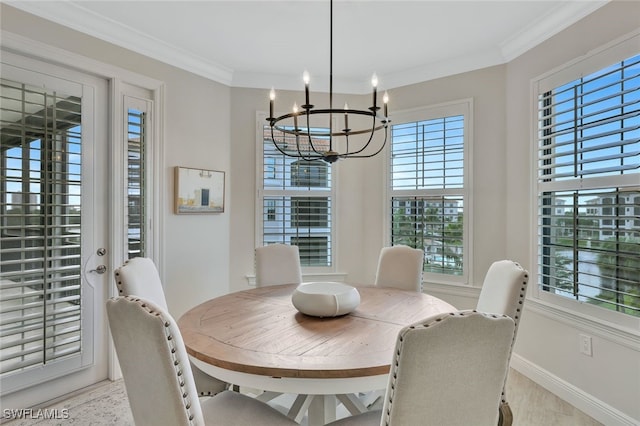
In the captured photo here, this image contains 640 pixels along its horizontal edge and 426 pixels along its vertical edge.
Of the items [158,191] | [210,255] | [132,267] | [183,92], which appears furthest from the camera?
[210,255]

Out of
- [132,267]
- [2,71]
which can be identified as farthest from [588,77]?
[2,71]

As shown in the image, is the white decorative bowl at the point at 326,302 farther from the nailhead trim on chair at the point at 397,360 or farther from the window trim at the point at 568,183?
the window trim at the point at 568,183

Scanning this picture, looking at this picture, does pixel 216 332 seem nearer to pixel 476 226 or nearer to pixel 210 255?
pixel 210 255

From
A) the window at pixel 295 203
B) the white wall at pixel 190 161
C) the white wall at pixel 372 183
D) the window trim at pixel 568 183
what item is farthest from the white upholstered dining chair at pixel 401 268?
the white wall at pixel 190 161

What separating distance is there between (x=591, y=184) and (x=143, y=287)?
280 cm

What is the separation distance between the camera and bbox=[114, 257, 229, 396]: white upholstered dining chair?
5.87 feet

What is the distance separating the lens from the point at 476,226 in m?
3.26

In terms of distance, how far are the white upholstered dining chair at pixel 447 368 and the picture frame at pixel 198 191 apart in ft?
8.73

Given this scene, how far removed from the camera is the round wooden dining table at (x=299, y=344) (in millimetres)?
1314

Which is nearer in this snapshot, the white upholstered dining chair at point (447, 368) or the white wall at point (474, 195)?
the white upholstered dining chair at point (447, 368)

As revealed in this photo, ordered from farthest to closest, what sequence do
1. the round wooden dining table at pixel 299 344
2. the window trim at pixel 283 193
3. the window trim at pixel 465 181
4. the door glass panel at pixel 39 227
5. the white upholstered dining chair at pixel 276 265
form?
1. the window trim at pixel 283 193
2. the window trim at pixel 465 181
3. the white upholstered dining chair at pixel 276 265
4. the door glass panel at pixel 39 227
5. the round wooden dining table at pixel 299 344

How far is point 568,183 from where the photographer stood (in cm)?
252

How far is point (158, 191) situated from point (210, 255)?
2.61 feet

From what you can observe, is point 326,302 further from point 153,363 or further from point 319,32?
point 319,32
